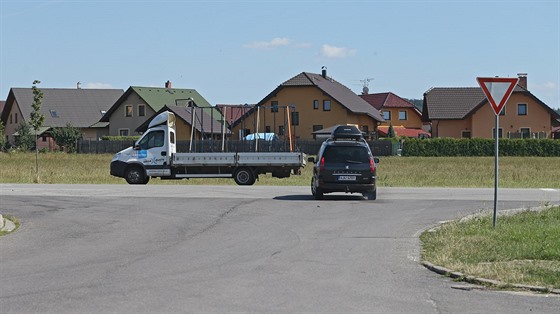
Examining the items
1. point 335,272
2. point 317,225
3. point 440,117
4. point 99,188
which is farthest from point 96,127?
point 335,272

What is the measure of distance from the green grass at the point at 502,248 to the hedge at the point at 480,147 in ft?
197

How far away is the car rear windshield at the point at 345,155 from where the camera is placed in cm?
2538

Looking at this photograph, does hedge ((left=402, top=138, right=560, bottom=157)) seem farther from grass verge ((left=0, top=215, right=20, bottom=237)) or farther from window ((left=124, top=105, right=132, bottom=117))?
grass verge ((left=0, top=215, right=20, bottom=237))

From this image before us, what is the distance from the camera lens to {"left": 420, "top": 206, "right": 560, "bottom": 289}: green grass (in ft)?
37.5

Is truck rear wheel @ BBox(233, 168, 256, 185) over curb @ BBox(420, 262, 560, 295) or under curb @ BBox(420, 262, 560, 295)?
over

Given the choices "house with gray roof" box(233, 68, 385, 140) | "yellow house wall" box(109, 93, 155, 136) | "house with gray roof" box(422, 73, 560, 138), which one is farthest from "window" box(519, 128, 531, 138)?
"yellow house wall" box(109, 93, 155, 136)

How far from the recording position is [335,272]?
471 inches

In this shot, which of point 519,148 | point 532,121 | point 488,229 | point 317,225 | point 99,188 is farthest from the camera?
point 532,121

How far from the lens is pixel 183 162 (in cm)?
3419

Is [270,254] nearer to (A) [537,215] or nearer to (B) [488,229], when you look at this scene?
(B) [488,229]

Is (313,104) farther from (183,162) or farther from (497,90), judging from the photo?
(497,90)

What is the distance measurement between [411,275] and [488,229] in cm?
500

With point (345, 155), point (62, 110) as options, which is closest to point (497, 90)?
point (345, 155)

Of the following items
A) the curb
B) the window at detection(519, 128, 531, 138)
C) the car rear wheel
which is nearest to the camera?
the curb
